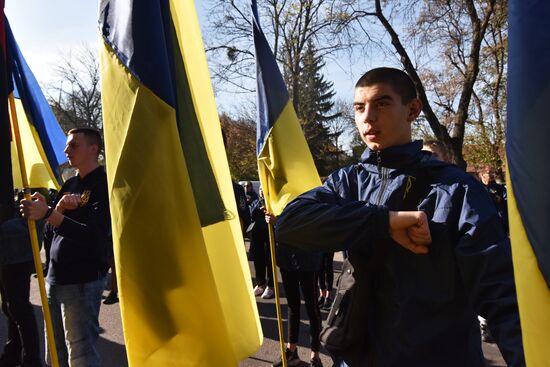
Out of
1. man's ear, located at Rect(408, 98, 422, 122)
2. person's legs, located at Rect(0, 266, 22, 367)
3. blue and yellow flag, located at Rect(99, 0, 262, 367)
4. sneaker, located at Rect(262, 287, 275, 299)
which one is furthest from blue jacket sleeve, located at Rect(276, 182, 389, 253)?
sneaker, located at Rect(262, 287, 275, 299)

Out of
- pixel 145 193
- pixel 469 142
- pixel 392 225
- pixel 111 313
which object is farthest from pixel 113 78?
pixel 469 142

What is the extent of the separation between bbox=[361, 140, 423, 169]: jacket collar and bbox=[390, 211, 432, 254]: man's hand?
1.08ft

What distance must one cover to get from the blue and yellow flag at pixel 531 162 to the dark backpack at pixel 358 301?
0.46 metres

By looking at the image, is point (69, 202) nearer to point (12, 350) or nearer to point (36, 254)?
point (36, 254)

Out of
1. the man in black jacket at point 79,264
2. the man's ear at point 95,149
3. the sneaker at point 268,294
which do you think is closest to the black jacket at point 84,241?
the man in black jacket at point 79,264

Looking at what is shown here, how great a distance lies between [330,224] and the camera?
1522mm

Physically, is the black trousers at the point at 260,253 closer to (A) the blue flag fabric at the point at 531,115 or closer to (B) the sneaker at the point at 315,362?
(B) the sneaker at the point at 315,362

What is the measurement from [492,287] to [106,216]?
8.78ft

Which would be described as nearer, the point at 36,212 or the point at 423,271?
the point at 423,271

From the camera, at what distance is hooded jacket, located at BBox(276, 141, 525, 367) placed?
137 centimetres

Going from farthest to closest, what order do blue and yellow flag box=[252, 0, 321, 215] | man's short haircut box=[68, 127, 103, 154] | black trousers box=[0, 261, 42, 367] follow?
black trousers box=[0, 261, 42, 367], blue and yellow flag box=[252, 0, 321, 215], man's short haircut box=[68, 127, 103, 154]

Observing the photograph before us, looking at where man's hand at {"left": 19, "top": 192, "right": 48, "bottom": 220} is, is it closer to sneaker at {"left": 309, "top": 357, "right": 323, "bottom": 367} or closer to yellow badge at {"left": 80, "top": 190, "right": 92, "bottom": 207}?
yellow badge at {"left": 80, "top": 190, "right": 92, "bottom": 207}

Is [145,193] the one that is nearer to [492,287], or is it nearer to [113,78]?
[113,78]

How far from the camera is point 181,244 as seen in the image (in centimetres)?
218
